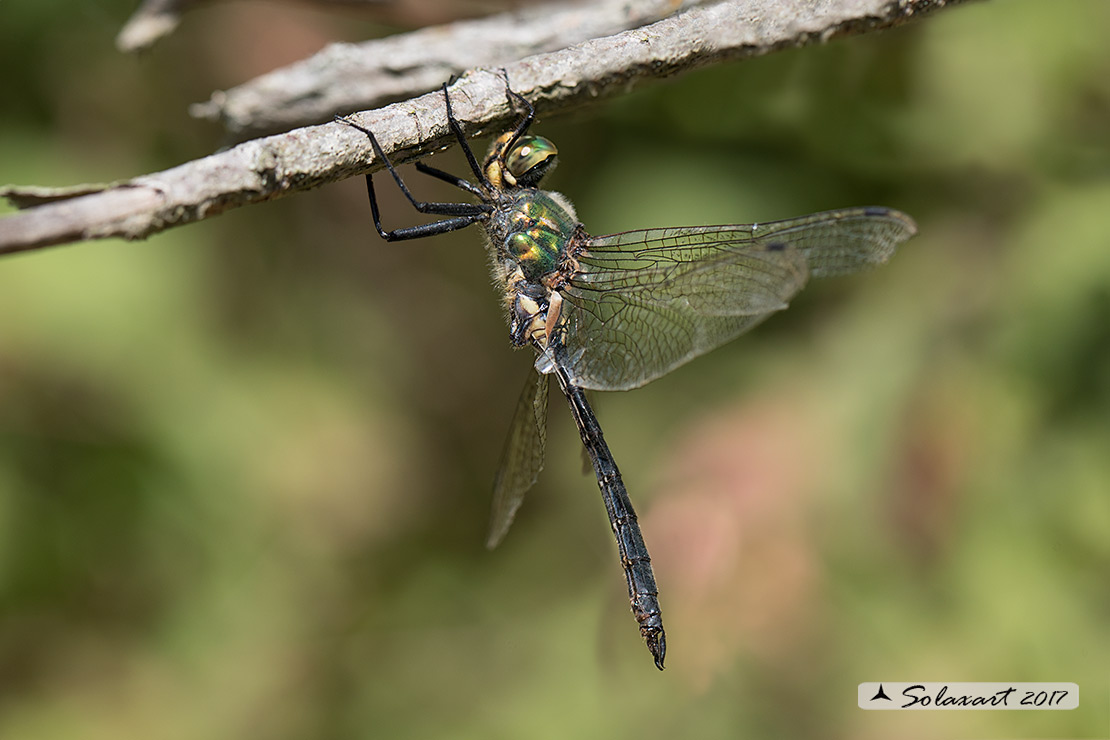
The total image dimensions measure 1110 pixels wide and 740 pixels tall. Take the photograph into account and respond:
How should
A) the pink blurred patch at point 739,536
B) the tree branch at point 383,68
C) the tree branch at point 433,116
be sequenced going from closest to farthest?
the tree branch at point 433,116, the tree branch at point 383,68, the pink blurred patch at point 739,536

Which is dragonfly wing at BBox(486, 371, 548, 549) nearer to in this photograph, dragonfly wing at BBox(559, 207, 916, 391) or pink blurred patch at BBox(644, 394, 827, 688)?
dragonfly wing at BBox(559, 207, 916, 391)

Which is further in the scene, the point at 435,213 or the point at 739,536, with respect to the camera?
the point at 739,536

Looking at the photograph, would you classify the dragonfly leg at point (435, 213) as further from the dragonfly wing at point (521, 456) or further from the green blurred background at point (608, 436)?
the dragonfly wing at point (521, 456)

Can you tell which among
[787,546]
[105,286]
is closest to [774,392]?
[787,546]

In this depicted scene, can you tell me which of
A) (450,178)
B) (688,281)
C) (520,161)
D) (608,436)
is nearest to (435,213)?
(450,178)

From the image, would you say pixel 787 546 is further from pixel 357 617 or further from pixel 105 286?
pixel 105 286

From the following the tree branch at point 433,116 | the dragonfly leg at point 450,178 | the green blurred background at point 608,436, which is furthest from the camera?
the green blurred background at point 608,436

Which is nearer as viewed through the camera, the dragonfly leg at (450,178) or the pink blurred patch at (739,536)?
the dragonfly leg at (450,178)

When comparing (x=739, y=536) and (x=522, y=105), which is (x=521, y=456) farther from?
(x=522, y=105)

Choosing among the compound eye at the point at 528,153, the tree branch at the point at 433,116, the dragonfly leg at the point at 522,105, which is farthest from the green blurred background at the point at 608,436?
the tree branch at the point at 433,116
